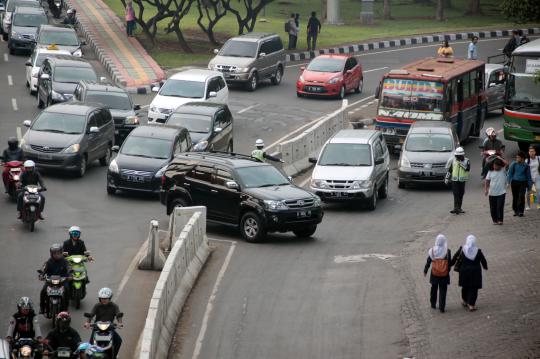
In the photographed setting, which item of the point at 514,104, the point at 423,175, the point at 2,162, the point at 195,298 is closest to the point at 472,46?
the point at 514,104

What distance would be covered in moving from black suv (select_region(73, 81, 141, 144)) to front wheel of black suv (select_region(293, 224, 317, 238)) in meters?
9.90

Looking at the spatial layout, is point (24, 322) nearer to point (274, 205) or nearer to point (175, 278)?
point (175, 278)

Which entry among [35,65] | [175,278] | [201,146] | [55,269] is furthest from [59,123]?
[55,269]

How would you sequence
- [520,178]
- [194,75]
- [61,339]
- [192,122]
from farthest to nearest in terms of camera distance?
1. [194,75]
2. [192,122]
3. [520,178]
4. [61,339]

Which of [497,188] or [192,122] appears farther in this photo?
[192,122]

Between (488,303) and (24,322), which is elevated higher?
(24,322)

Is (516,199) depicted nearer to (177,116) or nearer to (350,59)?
(177,116)

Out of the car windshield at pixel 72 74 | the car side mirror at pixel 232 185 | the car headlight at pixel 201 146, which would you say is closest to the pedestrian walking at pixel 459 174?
the car side mirror at pixel 232 185

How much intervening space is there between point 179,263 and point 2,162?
29.2 feet

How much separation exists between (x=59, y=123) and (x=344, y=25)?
35.9 metres

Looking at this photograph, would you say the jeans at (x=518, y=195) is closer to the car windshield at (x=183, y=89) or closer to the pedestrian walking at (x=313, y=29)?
the car windshield at (x=183, y=89)

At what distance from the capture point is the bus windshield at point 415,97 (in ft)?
118

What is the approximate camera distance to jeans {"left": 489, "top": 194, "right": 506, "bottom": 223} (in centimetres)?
2641

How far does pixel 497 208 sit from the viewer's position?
2661cm
